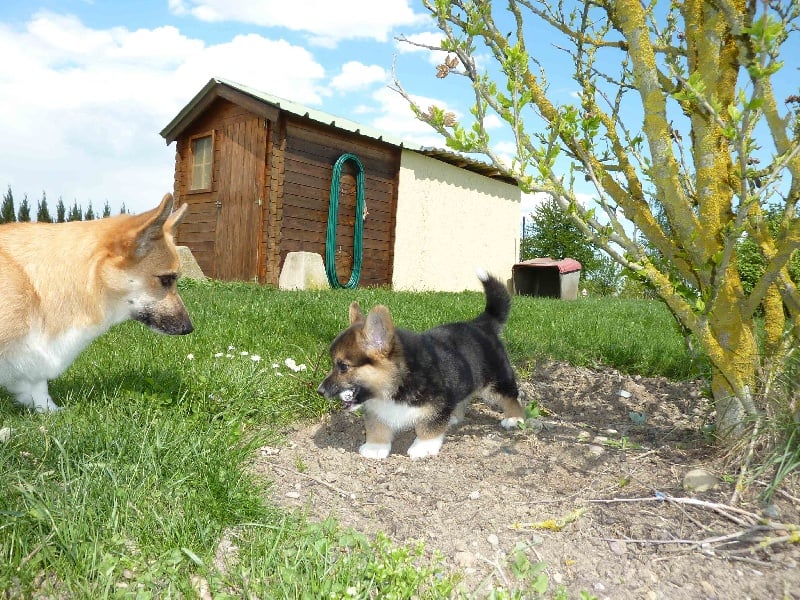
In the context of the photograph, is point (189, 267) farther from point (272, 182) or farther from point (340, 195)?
point (340, 195)

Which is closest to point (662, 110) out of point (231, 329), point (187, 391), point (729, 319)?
point (729, 319)

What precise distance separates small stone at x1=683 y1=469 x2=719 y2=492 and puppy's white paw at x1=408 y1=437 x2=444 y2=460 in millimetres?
1365

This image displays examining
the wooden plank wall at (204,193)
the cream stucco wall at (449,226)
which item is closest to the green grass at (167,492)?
the wooden plank wall at (204,193)

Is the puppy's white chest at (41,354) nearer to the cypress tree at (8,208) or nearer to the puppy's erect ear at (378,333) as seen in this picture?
the puppy's erect ear at (378,333)

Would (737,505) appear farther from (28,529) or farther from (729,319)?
(28,529)

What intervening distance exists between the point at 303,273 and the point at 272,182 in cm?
213

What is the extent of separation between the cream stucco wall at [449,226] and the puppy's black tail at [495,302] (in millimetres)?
11464

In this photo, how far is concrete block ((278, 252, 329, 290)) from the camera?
13070 mm

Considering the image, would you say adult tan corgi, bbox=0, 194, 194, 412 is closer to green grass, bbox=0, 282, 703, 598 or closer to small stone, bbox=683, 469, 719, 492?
green grass, bbox=0, 282, 703, 598

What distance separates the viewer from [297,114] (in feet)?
42.9

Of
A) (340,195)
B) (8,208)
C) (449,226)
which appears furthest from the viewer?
(8,208)

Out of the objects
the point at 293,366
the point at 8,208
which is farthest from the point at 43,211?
the point at 293,366

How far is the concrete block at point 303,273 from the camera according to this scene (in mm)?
13070

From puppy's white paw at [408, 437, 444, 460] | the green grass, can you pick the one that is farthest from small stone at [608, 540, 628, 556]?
puppy's white paw at [408, 437, 444, 460]
